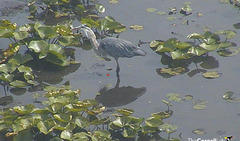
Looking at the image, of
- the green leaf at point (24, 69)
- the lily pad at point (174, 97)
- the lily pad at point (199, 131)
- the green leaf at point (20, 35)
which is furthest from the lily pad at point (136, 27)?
the lily pad at point (199, 131)

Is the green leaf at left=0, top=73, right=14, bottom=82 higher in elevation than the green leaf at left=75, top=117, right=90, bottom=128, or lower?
lower

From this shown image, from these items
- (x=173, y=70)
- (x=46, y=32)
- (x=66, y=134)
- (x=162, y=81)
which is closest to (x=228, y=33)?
(x=173, y=70)

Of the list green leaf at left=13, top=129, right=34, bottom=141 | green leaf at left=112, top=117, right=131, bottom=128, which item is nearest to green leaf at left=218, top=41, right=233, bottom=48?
green leaf at left=112, top=117, right=131, bottom=128

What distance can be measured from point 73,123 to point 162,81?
215 cm

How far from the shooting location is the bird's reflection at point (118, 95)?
865 cm

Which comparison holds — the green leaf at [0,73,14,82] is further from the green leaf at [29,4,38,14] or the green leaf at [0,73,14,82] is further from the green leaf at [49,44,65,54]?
the green leaf at [29,4,38,14]

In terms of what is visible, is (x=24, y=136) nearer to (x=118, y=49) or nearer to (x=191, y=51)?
(x=118, y=49)

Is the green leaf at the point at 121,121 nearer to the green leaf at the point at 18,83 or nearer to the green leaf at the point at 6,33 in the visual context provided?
the green leaf at the point at 18,83

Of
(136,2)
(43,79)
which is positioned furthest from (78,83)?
(136,2)

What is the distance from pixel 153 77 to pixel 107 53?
85 centimetres

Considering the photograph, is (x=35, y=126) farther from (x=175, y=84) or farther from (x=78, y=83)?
(x=175, y=84)

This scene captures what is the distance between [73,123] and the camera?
7.50 metres

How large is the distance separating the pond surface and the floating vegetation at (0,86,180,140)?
0.44 m

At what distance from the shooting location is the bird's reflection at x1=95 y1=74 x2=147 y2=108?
8653 millimetres
